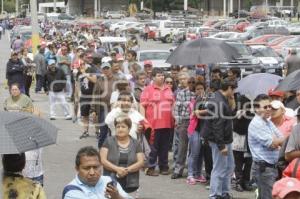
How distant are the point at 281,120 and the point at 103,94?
17.4ft

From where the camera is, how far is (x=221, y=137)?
32.4 feet

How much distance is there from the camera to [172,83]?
42.9 feet

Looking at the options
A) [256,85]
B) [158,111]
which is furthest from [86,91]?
[256,85]

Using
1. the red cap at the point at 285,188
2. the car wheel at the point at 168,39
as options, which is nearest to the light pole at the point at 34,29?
the red cap at the point at 285,188

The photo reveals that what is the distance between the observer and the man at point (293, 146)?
24.0ft

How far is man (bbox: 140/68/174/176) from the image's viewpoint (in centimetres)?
1191

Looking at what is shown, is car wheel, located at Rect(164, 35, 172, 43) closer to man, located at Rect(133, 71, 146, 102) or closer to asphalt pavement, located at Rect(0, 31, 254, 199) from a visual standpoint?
asphalt pavement, located at Rect(0, 31, 254, 199)

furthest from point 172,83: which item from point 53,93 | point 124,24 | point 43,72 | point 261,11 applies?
point 261,11

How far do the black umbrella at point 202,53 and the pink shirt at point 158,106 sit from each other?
1.71m

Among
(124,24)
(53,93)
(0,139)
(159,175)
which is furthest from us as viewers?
(124,24)

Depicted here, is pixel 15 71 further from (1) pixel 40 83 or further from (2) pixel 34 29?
(2) pixel 34 29

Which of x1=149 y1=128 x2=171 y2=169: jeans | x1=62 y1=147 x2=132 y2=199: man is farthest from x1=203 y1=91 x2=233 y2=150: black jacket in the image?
x1=62 y1=147 x2=132 y2=199: man

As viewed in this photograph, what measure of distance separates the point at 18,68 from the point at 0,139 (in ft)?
44.4

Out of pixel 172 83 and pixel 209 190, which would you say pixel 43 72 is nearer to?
pixel 172 83
